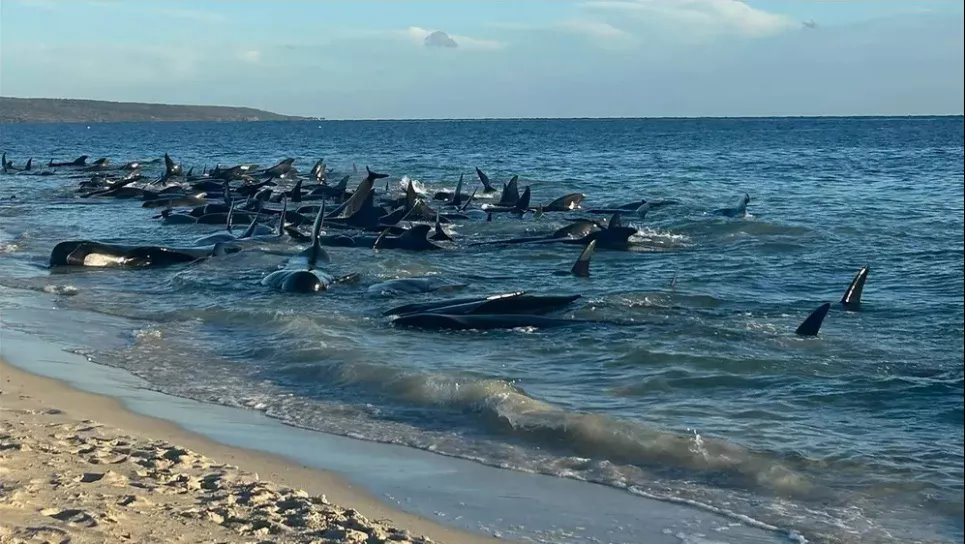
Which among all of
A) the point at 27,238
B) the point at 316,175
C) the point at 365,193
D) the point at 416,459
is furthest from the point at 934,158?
the point at 416,459

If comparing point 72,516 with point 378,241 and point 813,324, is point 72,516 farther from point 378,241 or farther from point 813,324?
point 378,241

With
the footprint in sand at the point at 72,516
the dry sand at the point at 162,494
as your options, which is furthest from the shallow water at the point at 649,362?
the footprint in sand at the point at 72,516

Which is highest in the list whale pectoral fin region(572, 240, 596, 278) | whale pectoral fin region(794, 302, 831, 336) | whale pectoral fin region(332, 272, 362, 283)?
whale pectoral fin region(794, 302, 831, 336)

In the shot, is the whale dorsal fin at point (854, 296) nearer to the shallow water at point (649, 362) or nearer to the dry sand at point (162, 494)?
the shallow water at point (649, 362)

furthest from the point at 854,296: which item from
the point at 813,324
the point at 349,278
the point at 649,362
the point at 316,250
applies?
the point at 316,250

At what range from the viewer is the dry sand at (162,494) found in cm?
611

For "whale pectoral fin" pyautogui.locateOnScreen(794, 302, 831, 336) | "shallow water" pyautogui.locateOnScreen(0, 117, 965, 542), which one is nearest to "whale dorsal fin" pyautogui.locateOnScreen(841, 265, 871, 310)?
"shallow water" pyautogui.locateOnScreen(0, 117, 965, 542)

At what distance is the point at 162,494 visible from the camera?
6.82 metres

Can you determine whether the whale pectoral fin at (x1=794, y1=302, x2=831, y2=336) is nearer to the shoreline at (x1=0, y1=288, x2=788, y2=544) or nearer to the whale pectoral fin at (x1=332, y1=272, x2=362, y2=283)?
the shoreline at (x1=0, y1=288, x2=788, y2=544)

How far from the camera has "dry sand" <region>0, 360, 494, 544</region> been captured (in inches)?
241

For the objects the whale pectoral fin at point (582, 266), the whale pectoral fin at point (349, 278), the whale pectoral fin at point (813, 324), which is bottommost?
the whale pectoral fin at point (349, 278)

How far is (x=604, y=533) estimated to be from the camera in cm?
673

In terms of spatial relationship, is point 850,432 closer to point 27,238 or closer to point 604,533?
point 604,533

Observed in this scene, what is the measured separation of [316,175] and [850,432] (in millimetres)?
34075
